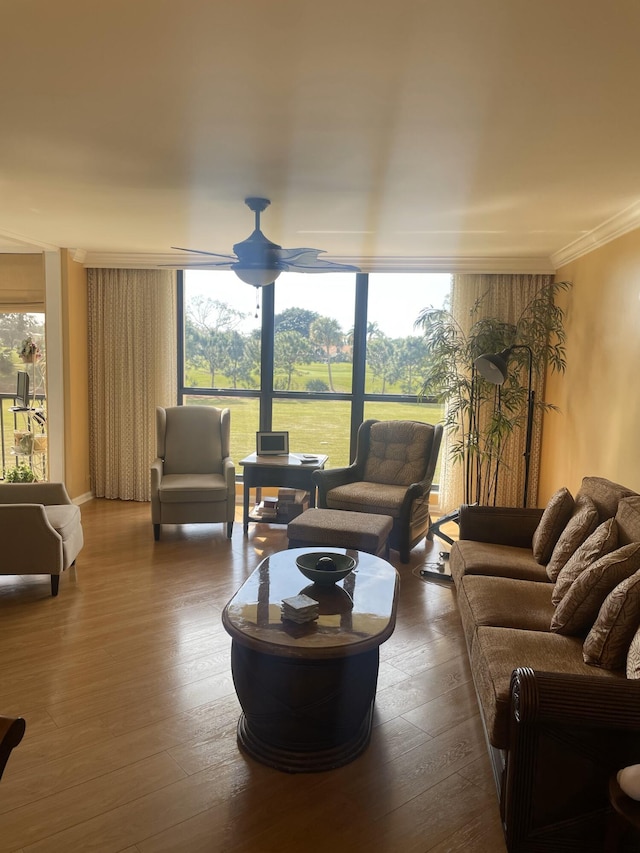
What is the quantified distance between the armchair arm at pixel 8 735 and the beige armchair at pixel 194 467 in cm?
349

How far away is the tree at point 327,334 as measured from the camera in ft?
20.7

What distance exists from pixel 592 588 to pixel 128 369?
5037 mm

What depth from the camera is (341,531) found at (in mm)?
4207

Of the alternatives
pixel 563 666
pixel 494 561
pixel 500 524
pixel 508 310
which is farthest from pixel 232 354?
pixel 563 666

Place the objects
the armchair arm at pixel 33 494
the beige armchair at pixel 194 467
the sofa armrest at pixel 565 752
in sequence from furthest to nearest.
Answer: the beige armchair at pixel 194 467 < the armchair arm at pixel 33 494 < the sofa armrest at pixel 565 752

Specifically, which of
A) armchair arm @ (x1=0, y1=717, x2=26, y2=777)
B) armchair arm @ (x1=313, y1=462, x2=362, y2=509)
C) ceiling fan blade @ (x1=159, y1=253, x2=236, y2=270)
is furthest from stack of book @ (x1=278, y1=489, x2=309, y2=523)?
armchair arm @ (x1=0, y1=717, x2=26, y2=777)

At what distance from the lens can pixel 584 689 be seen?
1832mm

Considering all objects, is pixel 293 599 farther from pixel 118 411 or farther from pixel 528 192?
pixel 118 411

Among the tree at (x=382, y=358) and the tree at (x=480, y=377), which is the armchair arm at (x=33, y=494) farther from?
the tree at (x=382, y=358)

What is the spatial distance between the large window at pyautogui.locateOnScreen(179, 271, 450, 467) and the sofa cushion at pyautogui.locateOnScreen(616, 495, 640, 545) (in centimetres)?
339

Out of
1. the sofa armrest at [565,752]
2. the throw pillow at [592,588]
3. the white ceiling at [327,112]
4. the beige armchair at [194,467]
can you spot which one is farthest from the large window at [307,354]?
the sofa armrest at [565,752]

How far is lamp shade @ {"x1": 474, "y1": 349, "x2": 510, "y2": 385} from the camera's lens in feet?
13.8

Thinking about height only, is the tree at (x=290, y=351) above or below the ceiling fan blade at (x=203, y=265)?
below

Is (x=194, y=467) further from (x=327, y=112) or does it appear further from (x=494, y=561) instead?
(x=327, y=112)
